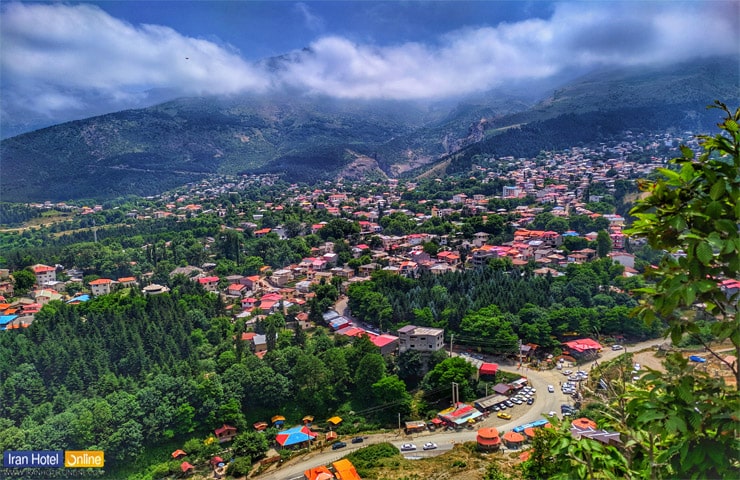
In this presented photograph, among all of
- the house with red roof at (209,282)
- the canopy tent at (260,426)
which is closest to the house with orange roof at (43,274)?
the house with red roof at (209,282)

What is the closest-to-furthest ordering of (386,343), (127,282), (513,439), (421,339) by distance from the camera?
(513,439) → (421,339) → (386,343) → (127,282)

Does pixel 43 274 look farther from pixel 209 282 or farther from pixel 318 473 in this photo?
pixel 318 473

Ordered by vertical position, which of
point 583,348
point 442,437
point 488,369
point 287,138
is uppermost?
point 287,138

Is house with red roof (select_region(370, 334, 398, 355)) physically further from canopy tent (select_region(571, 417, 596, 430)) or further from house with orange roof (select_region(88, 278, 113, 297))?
house with orange roof (select_region(88, 278, 113, 297))

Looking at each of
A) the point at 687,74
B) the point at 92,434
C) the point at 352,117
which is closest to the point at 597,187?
the point at 92,434

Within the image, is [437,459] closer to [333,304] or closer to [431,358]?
[431,358]

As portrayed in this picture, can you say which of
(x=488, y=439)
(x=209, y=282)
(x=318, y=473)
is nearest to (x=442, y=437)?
(x=488, y=439)

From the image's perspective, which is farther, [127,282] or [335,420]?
[127,282]

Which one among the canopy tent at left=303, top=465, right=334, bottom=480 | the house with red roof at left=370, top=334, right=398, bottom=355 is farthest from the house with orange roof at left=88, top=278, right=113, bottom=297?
the canopy tent at left=303, top=465, right=334, bottom=480
